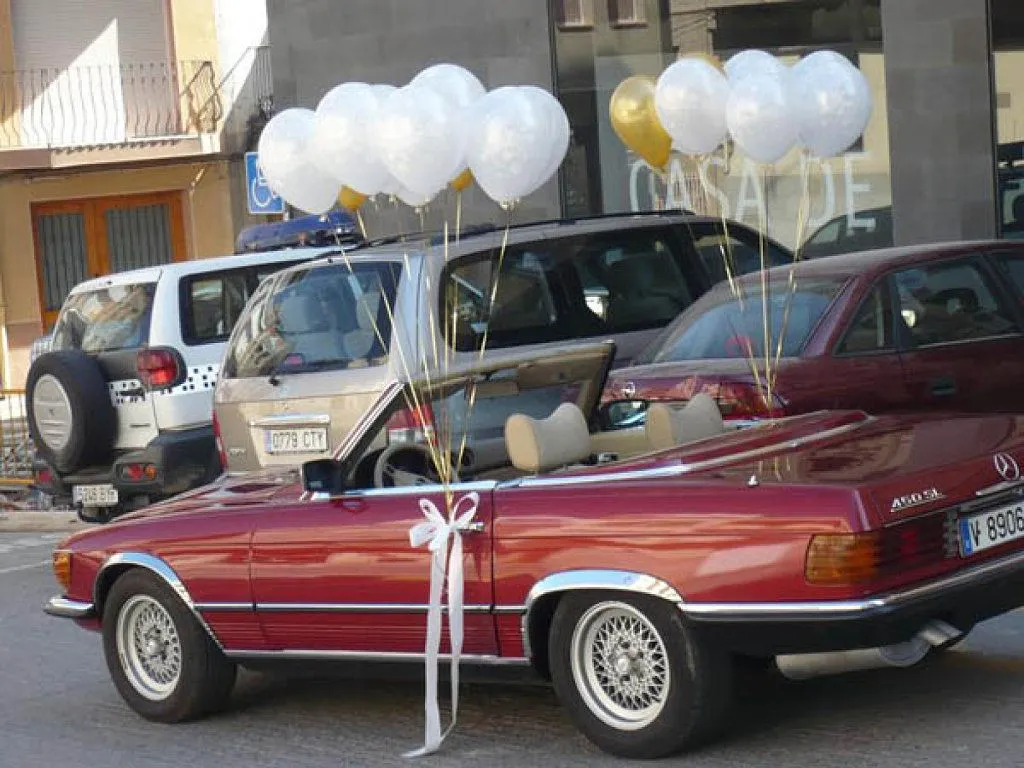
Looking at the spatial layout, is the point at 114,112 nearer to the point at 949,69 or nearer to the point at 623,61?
the point at 623,61

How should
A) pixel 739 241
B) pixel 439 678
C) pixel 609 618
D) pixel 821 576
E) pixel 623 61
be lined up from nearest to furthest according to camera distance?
1. pixel 821 576
2. pixel 609 618
3. pixel 439 678
4. pixel 739 241
5. pixel 623 61

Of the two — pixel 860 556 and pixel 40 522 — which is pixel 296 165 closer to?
pixel 860 556

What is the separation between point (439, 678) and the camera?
715 centimetres

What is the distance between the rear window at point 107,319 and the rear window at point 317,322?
1.91 meters

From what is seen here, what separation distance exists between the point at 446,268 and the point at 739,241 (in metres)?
2.71

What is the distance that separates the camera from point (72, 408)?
13.0 m

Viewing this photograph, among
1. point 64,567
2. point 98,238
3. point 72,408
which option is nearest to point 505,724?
point 64,567

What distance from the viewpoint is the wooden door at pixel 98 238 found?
29328 millimetres

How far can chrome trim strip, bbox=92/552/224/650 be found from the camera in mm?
7734

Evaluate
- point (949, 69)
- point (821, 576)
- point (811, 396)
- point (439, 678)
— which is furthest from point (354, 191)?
point (949, 69)

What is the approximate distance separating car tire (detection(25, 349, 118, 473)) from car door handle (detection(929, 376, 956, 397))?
18.7ft

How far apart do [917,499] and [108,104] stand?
25.0 m

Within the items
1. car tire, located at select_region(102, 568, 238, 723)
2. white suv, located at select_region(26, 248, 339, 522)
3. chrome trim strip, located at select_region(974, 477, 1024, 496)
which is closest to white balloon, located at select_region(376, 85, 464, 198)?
car tire, located at select_region(102, 568, 238, 723)

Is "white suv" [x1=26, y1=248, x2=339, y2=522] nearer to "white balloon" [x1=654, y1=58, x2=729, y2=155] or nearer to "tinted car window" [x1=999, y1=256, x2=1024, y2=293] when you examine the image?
"white balloon" [x1=654, y1=58, x2=729, y2=155]
